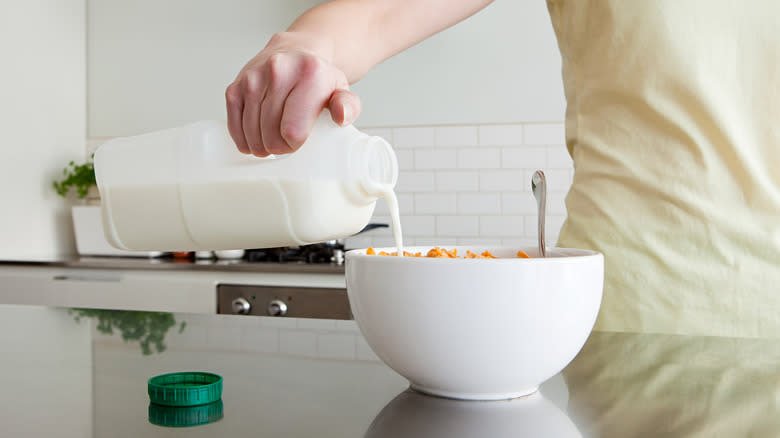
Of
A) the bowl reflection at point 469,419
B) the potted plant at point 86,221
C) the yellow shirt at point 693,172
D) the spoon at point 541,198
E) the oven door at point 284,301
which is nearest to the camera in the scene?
the bowl reflection at point 469,419

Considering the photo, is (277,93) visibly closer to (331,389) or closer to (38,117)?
(331,389)

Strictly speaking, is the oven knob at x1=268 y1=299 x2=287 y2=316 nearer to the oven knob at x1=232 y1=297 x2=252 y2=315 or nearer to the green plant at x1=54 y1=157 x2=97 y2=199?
the oven knob at x1=232 y1=297 x2=252 y2=315

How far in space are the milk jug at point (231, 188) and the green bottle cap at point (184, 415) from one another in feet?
1.02

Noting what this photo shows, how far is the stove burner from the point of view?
232cm

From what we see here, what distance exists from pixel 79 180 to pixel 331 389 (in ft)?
8.34

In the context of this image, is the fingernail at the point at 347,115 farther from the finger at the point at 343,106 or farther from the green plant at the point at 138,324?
the green plant at the point at 138,324

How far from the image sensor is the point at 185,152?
0.76m

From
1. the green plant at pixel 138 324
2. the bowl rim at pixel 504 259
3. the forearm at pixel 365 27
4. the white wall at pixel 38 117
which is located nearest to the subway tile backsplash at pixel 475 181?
the white wall at pixel 38 117

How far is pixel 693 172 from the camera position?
85 cm

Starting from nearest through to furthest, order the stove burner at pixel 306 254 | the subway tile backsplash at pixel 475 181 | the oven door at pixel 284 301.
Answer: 1. the oven door at pixel 284 301
2. the stove burner at pixel 306 254
3. the subway tile backsplash at pixel 475 181

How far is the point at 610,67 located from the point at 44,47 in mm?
2561

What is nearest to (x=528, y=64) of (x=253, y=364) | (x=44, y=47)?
(x=44, y=47)

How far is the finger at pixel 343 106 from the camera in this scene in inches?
23.9

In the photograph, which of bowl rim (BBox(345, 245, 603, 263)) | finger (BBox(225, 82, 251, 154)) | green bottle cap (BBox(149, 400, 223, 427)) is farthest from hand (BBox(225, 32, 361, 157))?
green bottle cap (BBox(149, 400, 223, 427))
